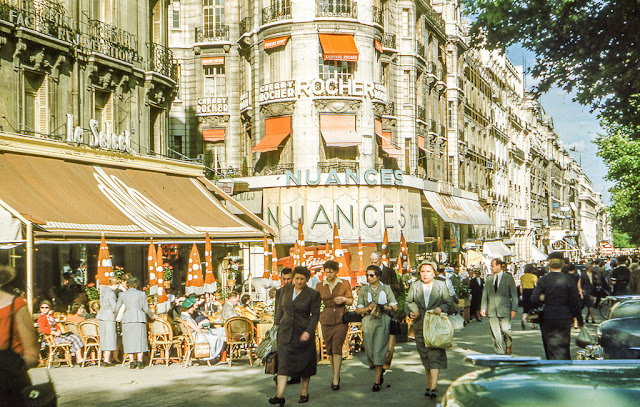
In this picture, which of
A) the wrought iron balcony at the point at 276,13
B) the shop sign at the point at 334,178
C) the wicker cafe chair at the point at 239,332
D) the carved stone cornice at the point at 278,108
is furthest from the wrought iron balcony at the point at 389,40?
the wicker cafe chair at the point at 239,332

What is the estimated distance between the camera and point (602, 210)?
58750mm

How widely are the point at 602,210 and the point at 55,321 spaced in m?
51.1

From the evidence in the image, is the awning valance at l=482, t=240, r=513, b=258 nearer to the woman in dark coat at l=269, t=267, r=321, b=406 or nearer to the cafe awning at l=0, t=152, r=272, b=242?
the cafe awning at l=0, t=152, r=272, b=242

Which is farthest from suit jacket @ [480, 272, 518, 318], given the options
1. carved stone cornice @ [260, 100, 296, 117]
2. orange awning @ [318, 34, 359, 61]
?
carved stone cornice @ [260, 100, 296, 117]

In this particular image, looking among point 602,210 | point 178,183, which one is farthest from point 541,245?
point 178,183

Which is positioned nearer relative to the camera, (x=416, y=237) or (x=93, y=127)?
(x=93, y=127)

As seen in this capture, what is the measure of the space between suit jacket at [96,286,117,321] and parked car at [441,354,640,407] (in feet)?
35.6

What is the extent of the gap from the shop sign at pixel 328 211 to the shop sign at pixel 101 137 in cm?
1051

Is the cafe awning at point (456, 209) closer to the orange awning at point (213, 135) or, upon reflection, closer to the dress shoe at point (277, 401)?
the orange awning at point (213, 135)

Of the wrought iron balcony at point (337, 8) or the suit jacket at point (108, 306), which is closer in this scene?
the suit jacket at point (108, 306)

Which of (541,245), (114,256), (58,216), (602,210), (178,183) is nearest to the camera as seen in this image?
(58,216)

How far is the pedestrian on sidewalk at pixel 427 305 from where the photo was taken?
1011 centimetres

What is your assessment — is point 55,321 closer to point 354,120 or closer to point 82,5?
point 82,5

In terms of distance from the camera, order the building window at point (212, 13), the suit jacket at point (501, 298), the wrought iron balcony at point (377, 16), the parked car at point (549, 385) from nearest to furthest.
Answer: the parked car at point (549, 385)
the suit jacket at point (501, 298)
the wrought iron balcony at point (377, 16)
the building window at point (212, 13)
